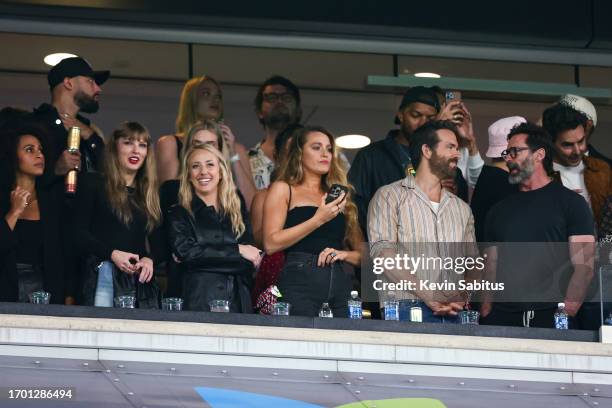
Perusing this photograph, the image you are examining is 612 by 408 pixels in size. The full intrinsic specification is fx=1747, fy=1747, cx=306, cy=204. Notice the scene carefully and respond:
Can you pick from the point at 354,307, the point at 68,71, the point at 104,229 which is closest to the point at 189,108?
the point at 68,71

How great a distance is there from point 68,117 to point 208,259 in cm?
188

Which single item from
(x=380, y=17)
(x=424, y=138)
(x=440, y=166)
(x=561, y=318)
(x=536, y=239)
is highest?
(x=380, y=17)

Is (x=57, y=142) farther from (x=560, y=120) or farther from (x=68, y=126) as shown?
(x=560, y=120)

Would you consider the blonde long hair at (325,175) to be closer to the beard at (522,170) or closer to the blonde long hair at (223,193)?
the blonde long hair at (223,193)

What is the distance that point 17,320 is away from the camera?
432 inches

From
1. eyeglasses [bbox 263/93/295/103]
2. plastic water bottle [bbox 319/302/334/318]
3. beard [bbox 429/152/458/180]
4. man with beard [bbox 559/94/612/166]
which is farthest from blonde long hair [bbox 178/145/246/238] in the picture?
man with beard [bbox 559/94/612/166]

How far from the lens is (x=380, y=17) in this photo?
16.0 meters

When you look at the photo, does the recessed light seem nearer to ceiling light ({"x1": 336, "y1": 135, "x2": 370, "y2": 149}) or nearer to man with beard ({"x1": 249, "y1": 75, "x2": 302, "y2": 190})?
ceiling light ({"x1": 336, "y1": 135, "x2": 370, "y2": 149})

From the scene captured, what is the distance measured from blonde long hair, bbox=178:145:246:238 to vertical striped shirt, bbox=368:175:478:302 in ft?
2.96

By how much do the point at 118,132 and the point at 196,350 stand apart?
181 cm

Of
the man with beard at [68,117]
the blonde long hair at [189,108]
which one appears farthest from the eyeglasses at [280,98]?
the man with beard at [68,117]

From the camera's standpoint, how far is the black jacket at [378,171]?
12922 mm

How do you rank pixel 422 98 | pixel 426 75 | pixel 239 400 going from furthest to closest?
pixel 426 75 < pixel 422 98 < pixel 239 400


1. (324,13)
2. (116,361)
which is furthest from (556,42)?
(116,361)
